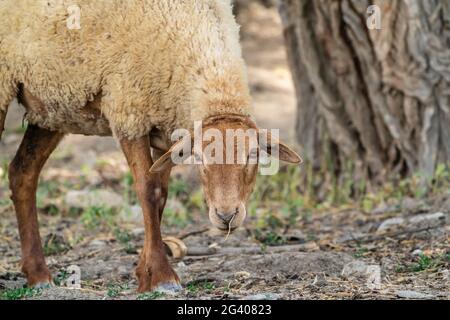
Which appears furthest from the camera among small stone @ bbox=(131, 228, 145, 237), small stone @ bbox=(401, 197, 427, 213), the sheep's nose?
small stone @ bbox=(401, 197, 427, 213)

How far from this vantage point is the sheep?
5957mm

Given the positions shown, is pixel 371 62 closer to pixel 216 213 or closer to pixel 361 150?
pixel 361 150

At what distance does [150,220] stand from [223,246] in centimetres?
156

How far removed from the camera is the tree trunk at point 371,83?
893 cm

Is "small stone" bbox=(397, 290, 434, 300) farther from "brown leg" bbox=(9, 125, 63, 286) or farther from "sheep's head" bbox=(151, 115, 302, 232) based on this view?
"brown leg" bbox=(9, 125, 63, 286)

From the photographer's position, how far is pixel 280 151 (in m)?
5.94

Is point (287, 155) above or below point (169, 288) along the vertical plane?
above

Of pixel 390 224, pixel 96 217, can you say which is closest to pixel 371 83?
pixel 390 224

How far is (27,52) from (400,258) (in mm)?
2893

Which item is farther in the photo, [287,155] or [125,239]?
[125,239]

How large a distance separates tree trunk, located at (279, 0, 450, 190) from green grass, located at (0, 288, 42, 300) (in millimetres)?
4243

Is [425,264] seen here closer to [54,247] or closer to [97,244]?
[97,244]

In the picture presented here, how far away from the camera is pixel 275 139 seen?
19.2ft

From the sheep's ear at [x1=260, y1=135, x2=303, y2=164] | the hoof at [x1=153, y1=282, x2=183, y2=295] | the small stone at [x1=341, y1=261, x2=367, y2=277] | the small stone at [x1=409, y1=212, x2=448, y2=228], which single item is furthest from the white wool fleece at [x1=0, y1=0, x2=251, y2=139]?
→ the small stone at [x1=409, y1=212, x2=448, y2=228]
